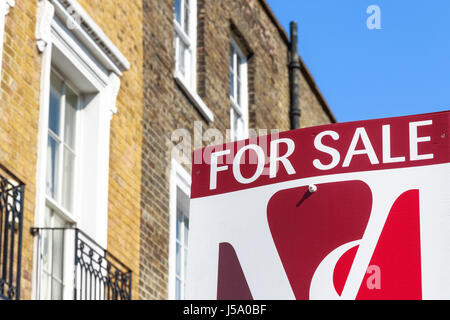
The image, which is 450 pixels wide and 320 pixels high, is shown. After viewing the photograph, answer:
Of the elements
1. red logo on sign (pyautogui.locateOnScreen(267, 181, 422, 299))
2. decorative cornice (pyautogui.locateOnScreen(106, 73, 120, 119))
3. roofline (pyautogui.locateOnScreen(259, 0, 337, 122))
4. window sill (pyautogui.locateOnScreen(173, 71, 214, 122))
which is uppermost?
roofline (pyautogui.locateOnScreen(259, 0, 337, 122))

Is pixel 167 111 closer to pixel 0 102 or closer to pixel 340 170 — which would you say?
pixel 0 102

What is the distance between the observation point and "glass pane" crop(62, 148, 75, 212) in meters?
9.70

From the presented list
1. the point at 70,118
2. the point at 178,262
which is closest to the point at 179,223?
the point at 178,262

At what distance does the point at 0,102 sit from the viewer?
8070mm

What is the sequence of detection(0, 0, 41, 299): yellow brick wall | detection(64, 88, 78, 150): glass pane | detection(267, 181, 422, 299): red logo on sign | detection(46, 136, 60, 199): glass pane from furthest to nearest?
1. detection(64, 88, 78, 150): glass pane
2. detection(46, 136, 60, 199): glass pane
3. detection(0, 0, 41, 299): yellow brick wall
4. detection(267, 181, 422, 299): red logo on sign

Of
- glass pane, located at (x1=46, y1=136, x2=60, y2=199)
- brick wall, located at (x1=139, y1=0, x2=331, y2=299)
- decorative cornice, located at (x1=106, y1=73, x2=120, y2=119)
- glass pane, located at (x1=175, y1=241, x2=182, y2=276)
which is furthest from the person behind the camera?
glass pane, located at (x1=175, y1=241, x2=182, y2=276)

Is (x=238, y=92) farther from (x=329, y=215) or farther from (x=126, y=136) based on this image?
(x=329, y=215)

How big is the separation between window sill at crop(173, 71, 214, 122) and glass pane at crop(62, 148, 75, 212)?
3099 millimetres

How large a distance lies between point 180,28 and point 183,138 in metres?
1.83

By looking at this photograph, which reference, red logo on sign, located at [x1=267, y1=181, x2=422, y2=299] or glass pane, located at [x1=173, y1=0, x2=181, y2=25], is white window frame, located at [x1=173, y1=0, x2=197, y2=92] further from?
red logo on sign, located at [x1=267, y1=181, x2=422, y2=299]

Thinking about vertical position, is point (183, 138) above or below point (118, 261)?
above

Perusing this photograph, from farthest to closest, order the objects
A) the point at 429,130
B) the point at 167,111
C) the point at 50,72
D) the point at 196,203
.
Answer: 1. the point at 167,111
2. the point at 50,72
3. the point at 196,203
4. the point at 429,130

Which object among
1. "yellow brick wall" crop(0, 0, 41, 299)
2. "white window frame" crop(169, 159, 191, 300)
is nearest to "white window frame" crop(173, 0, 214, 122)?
"white window frame" crop(169, 159, 191, 300)

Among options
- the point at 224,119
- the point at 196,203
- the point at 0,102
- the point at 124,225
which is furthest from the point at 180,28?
the point at 196,203
